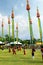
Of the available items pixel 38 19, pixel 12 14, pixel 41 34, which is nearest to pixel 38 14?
pixel 38 19

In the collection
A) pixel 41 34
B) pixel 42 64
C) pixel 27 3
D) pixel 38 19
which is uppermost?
pixel 27 3

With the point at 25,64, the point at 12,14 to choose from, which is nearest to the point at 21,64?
the point at 25,64

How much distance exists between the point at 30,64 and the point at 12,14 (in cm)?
3389

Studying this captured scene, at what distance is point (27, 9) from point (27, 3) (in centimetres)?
273

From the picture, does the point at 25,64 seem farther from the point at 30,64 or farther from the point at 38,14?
the point at 38,14

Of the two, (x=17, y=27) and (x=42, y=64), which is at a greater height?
(x=17, y=27)

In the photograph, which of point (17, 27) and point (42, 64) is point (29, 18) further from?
point (42, 64)

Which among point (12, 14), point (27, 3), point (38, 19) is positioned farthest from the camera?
point (12, 14)

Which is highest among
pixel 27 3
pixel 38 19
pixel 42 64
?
pixel 27 3

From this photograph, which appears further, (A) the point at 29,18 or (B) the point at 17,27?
(B) the point at 17,27

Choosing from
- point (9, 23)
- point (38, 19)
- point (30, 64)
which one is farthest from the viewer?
point (9, 23)

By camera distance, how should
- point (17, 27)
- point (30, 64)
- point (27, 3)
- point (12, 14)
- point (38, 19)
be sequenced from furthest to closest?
point (17, 27), point (12, 14), point (38, 19), point (27, 3), point (30, 64)

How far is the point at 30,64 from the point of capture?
23.2m

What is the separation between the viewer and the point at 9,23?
6269 centimetres
